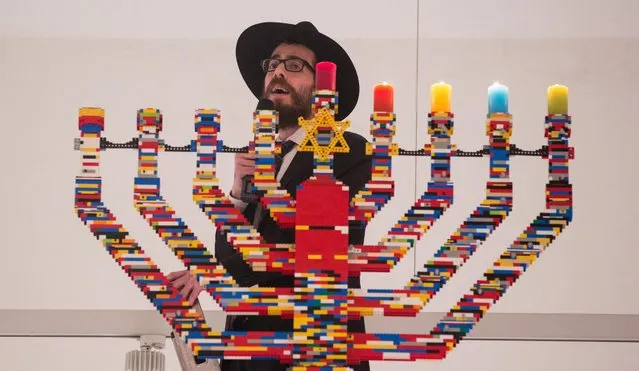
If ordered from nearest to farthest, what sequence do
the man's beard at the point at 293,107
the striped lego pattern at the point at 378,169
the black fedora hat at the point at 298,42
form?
the striped lego pattern at the point at 378,169 < the man's beard at the point at 293,107 < the black fedora hat at the point at 298,42

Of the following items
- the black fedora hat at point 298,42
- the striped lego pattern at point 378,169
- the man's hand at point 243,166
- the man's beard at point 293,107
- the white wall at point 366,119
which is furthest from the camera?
the white wall at point 366,119

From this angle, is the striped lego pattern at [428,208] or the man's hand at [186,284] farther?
the man's hand at [186,284]

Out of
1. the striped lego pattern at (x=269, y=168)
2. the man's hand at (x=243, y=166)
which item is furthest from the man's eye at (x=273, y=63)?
the striped lego pattern at (x=269, y=168)

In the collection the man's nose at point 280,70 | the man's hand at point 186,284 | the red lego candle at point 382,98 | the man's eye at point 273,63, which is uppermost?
the man's eye at point 273,63

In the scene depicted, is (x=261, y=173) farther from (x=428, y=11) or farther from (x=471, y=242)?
(x=428, y=11)

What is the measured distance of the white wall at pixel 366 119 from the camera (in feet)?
10.6

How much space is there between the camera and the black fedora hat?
9.04 feet

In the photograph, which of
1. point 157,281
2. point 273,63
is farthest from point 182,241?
point 273,63

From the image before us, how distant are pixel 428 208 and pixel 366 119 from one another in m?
1.06

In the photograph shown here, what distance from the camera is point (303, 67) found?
8.80 ft

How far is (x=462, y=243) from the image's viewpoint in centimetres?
224

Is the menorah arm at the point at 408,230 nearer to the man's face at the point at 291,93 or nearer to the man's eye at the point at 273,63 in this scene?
the man's face at the point at 291,93

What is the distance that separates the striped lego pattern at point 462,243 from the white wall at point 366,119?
3.16ft
